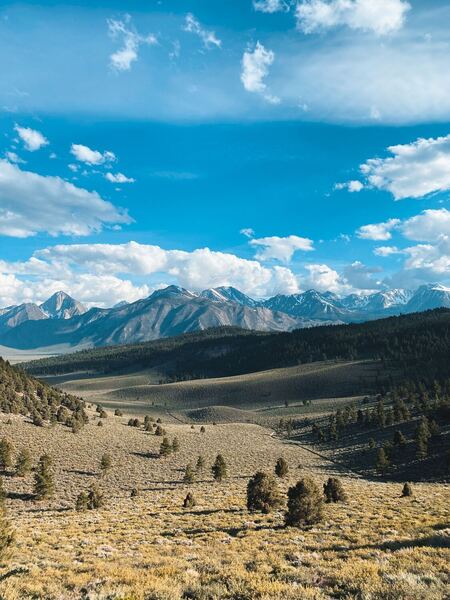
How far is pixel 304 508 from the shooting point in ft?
71.9

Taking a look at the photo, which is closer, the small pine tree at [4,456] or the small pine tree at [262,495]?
the small pine tree at [262,495]

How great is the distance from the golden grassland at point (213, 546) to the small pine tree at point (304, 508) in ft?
2.27

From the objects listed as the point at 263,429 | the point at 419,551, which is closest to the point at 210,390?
the point at 263,429

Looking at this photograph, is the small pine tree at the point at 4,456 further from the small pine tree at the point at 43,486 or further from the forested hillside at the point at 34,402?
the forested hillside at the point at 34,402

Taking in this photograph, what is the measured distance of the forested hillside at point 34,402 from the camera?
6806 cm

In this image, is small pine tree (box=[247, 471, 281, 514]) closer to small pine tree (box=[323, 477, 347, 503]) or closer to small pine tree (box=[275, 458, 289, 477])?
small pine tree (box=[323, 477, 347, 503])

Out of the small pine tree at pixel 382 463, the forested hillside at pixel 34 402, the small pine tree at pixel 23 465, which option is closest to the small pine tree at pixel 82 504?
the small pine tree at pixel 23 465

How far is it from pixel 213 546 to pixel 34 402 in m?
71.5

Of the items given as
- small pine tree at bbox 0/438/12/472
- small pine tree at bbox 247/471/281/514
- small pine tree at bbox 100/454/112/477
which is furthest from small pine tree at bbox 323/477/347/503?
small pine tree at bbox 0/438/12/472

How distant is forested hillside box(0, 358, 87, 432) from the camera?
68.1 metres

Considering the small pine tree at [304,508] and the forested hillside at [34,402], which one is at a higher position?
the forested hillside at [34,402]

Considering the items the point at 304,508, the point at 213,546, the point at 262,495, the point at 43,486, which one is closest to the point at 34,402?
the point at 43,486

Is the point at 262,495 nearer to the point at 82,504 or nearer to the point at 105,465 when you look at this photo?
the point at 82,504

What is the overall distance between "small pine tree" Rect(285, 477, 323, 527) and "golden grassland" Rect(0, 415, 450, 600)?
0.69 m
